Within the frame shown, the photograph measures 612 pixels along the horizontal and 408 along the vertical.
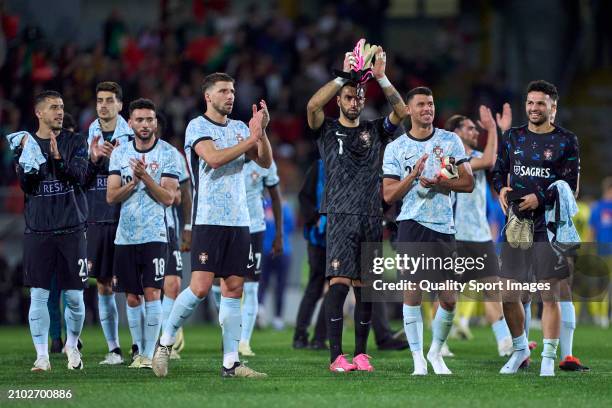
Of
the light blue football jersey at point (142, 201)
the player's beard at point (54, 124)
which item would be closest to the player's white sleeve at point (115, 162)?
the light blue football jersey at point (142, 201)

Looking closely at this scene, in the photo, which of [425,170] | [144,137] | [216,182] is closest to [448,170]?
[425,170]

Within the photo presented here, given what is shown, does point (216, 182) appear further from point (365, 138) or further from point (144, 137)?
point (365, 138)

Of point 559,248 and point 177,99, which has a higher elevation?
point 177,99

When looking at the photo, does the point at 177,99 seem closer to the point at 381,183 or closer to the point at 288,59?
the point at 288,59

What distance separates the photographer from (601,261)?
1941 centimetres

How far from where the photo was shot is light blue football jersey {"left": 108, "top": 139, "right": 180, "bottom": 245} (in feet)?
34.4

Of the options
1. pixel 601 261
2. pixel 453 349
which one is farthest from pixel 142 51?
pixel 453 349

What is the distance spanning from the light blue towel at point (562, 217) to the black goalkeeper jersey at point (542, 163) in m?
0.08

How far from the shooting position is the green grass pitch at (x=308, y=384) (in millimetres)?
8078

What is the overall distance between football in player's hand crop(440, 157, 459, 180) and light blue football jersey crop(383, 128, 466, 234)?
0.79 ft

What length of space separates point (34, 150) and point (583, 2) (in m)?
17.8

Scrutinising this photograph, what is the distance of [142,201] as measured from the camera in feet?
34.6

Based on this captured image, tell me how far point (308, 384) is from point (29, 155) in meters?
3.25

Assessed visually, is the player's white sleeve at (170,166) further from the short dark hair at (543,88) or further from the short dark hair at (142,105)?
the short dark hair at (543,88)
